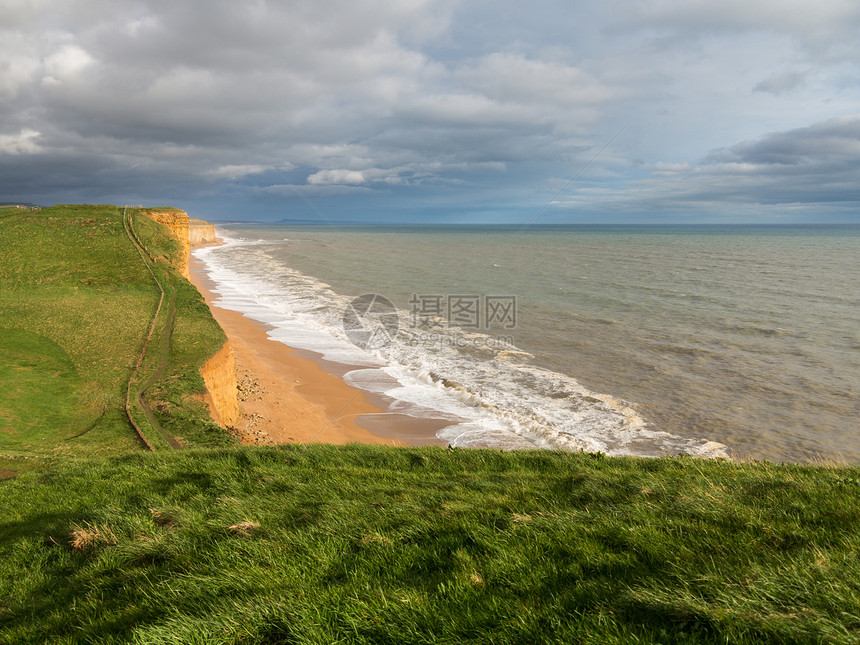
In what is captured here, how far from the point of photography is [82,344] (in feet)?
65.9

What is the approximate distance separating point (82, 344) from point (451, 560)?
22525 mm

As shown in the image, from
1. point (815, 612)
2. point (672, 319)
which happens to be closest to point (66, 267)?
point (815, 612)

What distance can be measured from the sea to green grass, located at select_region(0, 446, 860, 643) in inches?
292

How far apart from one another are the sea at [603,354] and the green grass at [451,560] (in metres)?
7.42

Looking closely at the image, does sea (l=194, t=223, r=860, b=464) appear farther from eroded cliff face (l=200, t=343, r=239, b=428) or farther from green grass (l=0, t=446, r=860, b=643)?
green grass (l=0, t=446, r=860, b=643)

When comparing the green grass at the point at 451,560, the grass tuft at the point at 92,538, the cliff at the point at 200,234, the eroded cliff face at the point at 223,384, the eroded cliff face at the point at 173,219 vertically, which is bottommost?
the eroded cliff face at the point at 223,384

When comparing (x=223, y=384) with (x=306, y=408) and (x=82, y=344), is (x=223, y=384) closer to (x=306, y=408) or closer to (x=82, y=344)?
(x=306, y=408)

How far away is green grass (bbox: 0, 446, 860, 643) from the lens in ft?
10.4

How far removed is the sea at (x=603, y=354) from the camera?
17.1 m

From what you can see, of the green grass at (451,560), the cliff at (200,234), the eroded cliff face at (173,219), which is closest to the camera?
the green grass at (451,560)

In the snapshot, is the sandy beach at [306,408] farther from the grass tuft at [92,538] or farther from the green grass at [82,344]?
the grass tuft at [92,538]

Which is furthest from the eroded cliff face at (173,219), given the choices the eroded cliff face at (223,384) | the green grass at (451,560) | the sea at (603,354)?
the green grass at (451,560)

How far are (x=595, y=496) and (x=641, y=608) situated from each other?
272cm

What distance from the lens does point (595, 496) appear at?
5.86m
